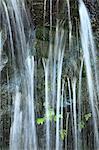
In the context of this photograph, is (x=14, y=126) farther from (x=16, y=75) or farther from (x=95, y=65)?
(x=95, y=65)

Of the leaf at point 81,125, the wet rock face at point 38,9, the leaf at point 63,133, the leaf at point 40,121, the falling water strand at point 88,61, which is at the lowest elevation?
the leaf at point 63,133

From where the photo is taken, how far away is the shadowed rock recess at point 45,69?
456 centimetres

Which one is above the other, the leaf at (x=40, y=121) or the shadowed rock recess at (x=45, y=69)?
the shadowed rock recess at (x=45, y=69)

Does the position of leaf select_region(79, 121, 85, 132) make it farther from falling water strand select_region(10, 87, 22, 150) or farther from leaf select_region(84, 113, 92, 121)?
falling water strand select_region(10, 87, 22, 150)

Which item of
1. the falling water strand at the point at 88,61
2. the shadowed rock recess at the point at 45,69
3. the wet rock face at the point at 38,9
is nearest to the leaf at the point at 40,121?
the shadowed rock recess at the point at 45,69

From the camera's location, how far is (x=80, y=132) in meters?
4.76

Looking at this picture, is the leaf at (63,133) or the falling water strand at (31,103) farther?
the leaf at (63,133)

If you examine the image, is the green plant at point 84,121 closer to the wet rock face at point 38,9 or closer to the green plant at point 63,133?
the green plant at point 63,133

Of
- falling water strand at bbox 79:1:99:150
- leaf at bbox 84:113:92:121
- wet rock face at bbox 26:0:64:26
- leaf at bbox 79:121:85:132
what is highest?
wet rock face at bbox 26:0:64:26

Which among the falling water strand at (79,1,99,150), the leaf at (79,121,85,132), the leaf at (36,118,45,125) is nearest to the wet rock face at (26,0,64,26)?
the falling water strand at (79,1,99,150)

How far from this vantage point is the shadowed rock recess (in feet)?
15.0

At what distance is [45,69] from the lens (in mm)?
4734

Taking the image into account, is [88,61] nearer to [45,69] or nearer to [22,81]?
[45,69]

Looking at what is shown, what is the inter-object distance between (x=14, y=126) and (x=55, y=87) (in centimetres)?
66
